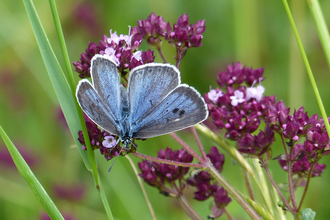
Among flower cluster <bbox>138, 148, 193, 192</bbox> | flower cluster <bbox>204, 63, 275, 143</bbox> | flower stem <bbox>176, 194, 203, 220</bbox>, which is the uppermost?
flower cluster <bbox>204, 63, 275, 143</bbox>

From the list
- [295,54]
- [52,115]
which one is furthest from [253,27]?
[52,115]

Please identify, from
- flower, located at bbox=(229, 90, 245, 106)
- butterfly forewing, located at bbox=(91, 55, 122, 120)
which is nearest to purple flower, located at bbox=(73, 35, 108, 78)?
butterfly forewing, located at bbox=(91, 55, 122, 120)

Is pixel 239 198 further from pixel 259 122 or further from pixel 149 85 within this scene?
pixel 149 85

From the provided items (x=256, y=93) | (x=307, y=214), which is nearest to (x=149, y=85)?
(x=256, y=93)

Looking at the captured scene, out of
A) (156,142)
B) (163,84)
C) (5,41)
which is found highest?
(5,41)

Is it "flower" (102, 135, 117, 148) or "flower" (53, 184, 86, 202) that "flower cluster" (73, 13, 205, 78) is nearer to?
"flower" (102, 135, 117, 148)

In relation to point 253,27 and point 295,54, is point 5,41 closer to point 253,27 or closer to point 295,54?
point 253,27
